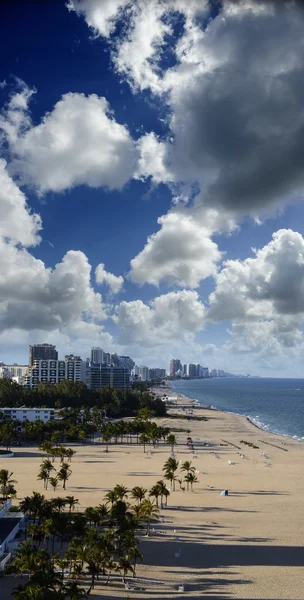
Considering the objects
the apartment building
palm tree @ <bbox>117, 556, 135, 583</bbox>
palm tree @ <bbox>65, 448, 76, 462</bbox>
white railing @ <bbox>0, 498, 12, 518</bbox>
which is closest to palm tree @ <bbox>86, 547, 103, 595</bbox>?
palm tree @ <bbox>117, 556, 135, 583</bbox>

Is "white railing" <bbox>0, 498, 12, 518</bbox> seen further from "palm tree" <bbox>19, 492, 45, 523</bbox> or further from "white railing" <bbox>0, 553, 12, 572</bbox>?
"white railing" <bbox>0, 553, 12, 572</bbox>

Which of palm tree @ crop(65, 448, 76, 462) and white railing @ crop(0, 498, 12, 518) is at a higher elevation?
white railing @ crop(0, 498, 12, 518)

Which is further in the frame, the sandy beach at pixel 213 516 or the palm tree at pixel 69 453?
the palm tree at pixel 69 453

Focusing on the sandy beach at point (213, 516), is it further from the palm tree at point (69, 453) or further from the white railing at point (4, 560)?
the white railing at point (4, 560)

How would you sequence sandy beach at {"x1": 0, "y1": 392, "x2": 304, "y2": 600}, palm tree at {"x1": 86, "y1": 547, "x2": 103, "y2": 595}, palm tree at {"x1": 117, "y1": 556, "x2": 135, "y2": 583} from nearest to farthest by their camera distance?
palm tree at {"x1": 86, "y1": 547, "x2": 103, "y2": 595}
palm tree at {"x1": 117, "y1": 556, "x2": 135, "y2": 583}
sandy beach at {"x1": 0, "y1": 392, "x2": 304, "y2": 600}

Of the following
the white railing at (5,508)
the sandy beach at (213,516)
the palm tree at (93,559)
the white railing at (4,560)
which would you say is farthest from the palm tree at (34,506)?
the palm tree at (93,559)

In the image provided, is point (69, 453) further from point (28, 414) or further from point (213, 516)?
point (28, 414)

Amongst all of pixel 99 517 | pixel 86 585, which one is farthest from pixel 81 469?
pixel 86 585

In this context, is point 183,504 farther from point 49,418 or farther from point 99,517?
point 49,418

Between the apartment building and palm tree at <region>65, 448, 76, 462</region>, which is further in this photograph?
the apartment building
